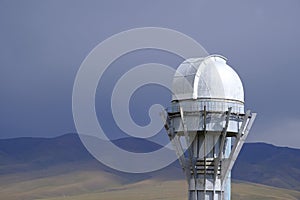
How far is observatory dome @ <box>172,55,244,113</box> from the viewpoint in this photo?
4141 cm

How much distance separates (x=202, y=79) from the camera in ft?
136

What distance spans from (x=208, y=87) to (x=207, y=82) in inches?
12.6

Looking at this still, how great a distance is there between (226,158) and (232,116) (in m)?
2.62

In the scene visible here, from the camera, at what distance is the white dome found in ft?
136

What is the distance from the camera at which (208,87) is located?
4144 centimetres

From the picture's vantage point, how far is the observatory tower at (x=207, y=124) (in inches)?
1629

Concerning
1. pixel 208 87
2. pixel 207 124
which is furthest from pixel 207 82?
pixel 207 124

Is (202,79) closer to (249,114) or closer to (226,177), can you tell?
(249,114)

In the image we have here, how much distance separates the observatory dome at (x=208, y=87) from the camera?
41406 millimetres

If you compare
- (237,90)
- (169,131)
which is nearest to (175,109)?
(169,131)

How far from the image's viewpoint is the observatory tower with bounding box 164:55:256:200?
4138 cm

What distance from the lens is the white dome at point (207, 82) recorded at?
4144 cm

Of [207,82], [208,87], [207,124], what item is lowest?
[207,124]

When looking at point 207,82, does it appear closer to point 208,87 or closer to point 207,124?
point 208,87
